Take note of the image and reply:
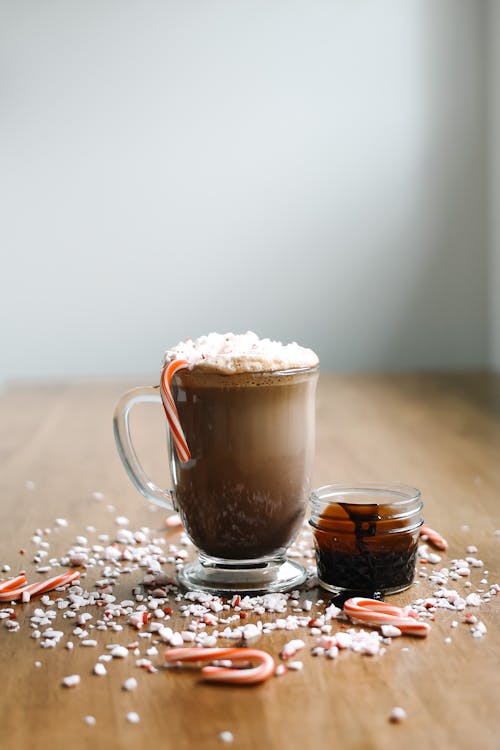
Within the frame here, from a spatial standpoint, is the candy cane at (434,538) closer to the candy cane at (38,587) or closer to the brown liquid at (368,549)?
the brown liquid at (368,549)

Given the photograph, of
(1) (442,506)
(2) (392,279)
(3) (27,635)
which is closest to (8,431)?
(1) (442,506)

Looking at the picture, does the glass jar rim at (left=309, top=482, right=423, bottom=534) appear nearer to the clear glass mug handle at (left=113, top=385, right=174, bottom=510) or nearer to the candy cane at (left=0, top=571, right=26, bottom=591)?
the clear glass mug handle at (left=113, top=385, right=174, bottom=510)

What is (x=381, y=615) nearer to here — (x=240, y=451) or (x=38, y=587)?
(x=240, y=451)

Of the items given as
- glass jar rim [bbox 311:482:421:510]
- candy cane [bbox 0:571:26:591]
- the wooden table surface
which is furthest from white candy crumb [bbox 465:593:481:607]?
candy cane [bbox 0:571:26:591]

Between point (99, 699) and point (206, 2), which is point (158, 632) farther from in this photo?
point (206, 2)

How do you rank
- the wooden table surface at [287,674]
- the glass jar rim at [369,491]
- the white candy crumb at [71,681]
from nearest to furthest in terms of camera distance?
the wooden table surface at [287,674], the white candy crumb at [71,681], the glass jar rim at [369,491]

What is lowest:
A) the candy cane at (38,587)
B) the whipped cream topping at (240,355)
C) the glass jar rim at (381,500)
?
the candy cane at (38,587)

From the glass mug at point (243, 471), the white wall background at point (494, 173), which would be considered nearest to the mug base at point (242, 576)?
the glass mug at point (243, 471)
